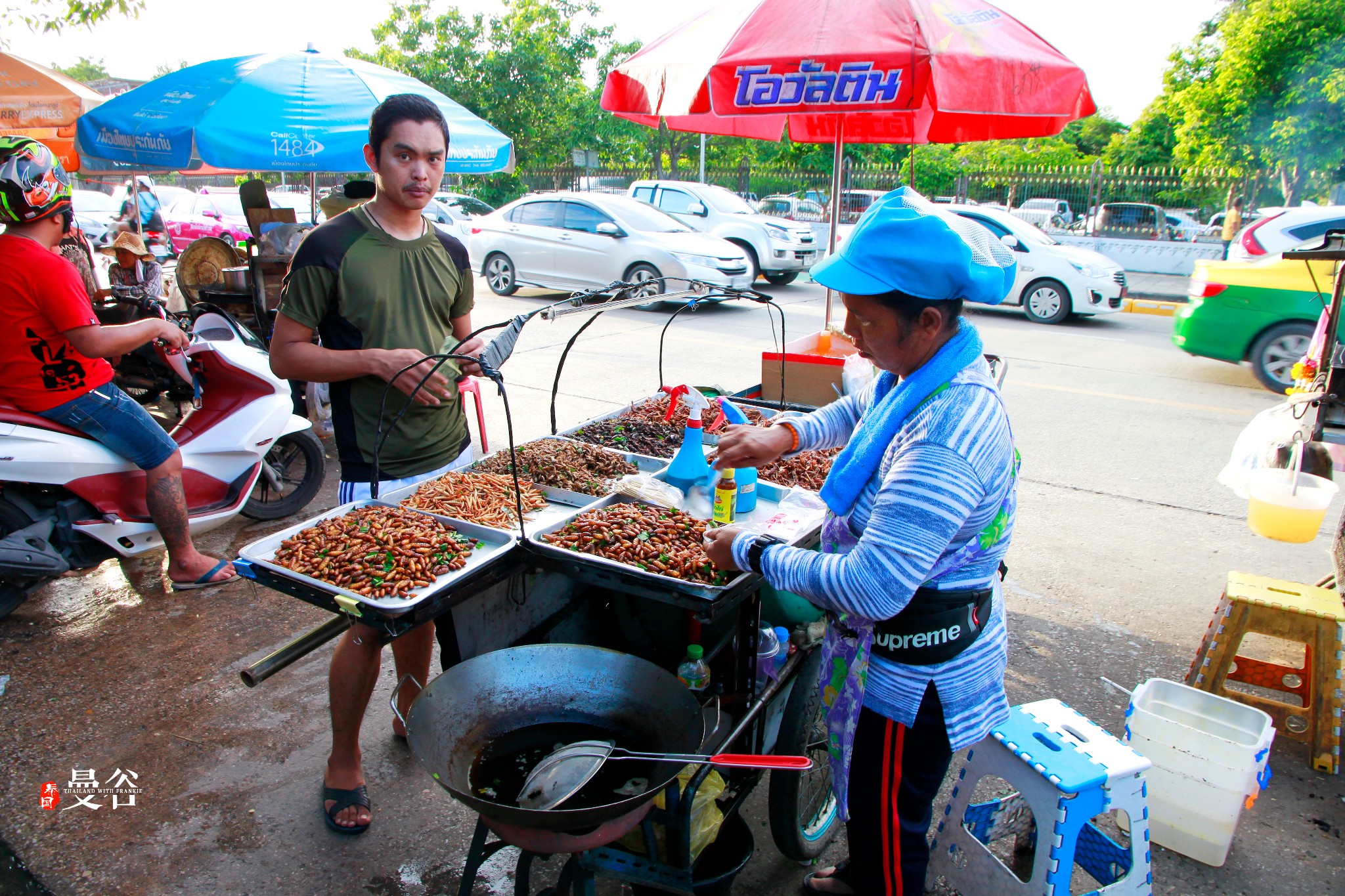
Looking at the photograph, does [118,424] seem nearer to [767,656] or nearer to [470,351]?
[470,351]

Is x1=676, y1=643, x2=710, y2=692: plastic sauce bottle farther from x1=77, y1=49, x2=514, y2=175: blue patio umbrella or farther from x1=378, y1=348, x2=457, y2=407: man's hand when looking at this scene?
x1=77, y1=49, x2=514, y2=175: blue patio umbrella

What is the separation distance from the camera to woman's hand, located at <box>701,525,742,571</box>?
2.00m

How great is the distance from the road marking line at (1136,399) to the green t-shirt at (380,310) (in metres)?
7.08

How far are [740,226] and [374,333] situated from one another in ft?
41.3

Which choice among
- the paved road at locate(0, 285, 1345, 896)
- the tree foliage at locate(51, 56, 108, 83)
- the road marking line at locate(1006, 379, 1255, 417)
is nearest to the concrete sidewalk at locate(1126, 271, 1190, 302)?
the road marking line at locate(1006, 379, 1255, 417)

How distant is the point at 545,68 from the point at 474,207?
5675mm

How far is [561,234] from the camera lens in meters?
12.9

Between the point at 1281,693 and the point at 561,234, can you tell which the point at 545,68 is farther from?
the point at 1281,693

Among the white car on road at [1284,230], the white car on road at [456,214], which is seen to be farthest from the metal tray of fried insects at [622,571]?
the white car on road at [456,214]

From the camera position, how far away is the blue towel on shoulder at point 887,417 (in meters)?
1.71

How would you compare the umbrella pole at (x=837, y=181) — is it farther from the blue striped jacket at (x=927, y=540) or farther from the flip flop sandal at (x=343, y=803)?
the flip flop sandal at (x=343, y=803)

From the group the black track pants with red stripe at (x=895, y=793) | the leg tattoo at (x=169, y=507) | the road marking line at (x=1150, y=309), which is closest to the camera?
the black track pants with red stripe at (x=895, y=793)

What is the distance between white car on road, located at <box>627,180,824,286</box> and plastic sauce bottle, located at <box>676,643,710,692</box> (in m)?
11.9

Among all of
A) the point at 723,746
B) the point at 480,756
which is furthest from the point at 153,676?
the point at 723,746
